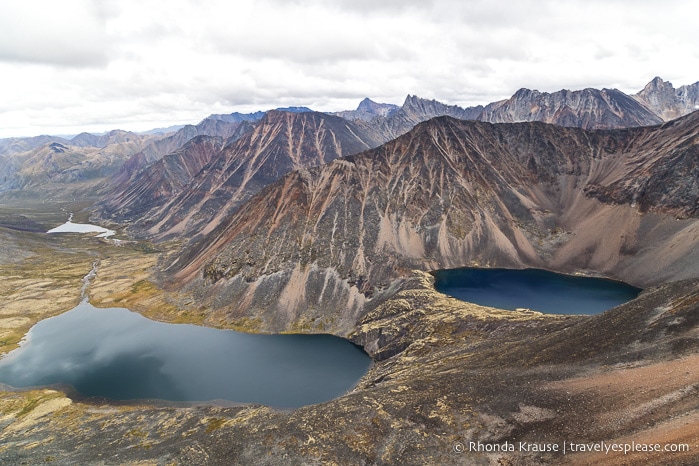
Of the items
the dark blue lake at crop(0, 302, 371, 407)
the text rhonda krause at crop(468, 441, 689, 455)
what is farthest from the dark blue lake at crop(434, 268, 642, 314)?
the text rhonda krause at crop(468, 441, 689, 455)

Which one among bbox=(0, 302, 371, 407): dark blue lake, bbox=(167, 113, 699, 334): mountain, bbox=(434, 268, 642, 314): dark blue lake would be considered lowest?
bbox=(0, 302, 371, 407): dark blue lake

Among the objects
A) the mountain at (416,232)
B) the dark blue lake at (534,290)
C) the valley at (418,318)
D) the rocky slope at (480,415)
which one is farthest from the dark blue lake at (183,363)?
the dark blue lake at (534,290)

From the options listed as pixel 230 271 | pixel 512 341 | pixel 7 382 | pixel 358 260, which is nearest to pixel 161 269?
pixel 230 271

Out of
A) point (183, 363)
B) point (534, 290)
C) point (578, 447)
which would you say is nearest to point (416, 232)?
point (534, 290)

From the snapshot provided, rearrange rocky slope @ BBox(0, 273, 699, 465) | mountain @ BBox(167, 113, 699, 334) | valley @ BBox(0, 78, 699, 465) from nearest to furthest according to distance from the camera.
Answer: rocky slope @ BBox(0, 273, 699, 465) → valley @ BBox(0, 78, 699, 465) → mountain @ BBox(167, 113, 699, 334)

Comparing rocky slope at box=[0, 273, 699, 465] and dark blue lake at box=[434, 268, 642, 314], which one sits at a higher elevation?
dark blue lake at box=[434, 268, 642, 314]

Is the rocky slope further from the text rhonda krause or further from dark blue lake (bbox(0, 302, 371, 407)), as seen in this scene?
dark blue lake (bbox(0, 302, 371, 407))

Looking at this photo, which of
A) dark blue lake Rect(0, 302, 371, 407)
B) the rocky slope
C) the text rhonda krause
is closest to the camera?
the text rhonda krause
